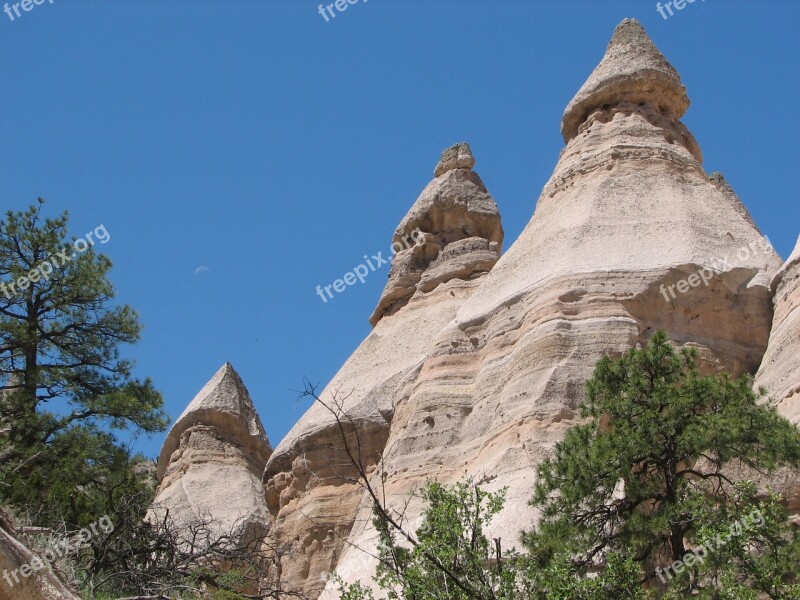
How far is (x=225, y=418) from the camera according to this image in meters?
34.3

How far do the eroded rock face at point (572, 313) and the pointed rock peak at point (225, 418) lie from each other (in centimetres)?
1014

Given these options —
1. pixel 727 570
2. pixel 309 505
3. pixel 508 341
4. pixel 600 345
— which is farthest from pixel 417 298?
pixel 727 570

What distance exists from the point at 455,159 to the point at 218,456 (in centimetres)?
956

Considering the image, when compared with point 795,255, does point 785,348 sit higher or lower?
lower

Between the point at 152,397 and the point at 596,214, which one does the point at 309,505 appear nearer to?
the point at 152,397

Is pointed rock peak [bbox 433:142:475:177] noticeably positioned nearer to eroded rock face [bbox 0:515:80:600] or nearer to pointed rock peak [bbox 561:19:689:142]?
pointed rock peak [bbox 561:19:689:142]

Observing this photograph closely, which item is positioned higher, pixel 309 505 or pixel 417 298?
pixel 417 298

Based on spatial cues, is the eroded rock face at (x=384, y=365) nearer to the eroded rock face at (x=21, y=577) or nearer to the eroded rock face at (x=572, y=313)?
the eroded rock face at (x=572, y=313)

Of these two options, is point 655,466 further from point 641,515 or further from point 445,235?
point 445,235

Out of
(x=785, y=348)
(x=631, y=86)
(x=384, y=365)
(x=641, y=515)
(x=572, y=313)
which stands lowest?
(x=641, y=515)

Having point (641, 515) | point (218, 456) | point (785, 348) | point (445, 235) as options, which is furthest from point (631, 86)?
point (218, 456)

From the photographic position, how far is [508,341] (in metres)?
22.6

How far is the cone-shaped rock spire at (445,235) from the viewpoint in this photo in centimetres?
3019

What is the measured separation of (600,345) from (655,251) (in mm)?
2607
